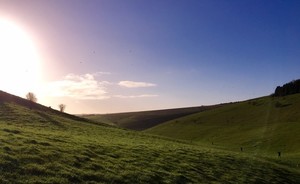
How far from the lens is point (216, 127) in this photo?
13388 centimetres

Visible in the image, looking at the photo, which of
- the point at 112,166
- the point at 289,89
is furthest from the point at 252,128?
the point at 112,166

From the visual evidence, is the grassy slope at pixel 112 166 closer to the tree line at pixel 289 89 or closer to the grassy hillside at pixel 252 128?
the grassy hillside at pixel 252 128

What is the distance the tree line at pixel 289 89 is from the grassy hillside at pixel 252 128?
24.8ft

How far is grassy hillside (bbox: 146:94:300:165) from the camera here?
87519 millimetres

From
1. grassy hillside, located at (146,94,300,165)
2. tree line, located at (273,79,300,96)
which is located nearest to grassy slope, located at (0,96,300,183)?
grassy hillside, located at (146,94,300,165)

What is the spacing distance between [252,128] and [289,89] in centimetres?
5327

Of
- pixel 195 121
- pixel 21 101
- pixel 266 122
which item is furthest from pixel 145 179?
pixel 195 121

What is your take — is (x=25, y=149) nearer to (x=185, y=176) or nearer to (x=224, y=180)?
(x=185, y=176)

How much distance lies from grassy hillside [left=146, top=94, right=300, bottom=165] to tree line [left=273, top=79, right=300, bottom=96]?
7.56 metres

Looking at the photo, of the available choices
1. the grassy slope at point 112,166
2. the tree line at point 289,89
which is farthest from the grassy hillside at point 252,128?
the grassy slope at point 112,166

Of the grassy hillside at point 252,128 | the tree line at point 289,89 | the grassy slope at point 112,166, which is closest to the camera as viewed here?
the grassy slope at point 112,166

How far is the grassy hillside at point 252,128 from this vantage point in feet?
287

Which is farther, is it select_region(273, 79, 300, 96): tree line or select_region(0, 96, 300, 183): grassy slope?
select_region(273, 79, 300, 96): tree line

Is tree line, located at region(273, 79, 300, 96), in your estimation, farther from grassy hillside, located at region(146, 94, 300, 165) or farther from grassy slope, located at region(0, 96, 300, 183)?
grassy slope, located at region(0, 96, 300, 183)
